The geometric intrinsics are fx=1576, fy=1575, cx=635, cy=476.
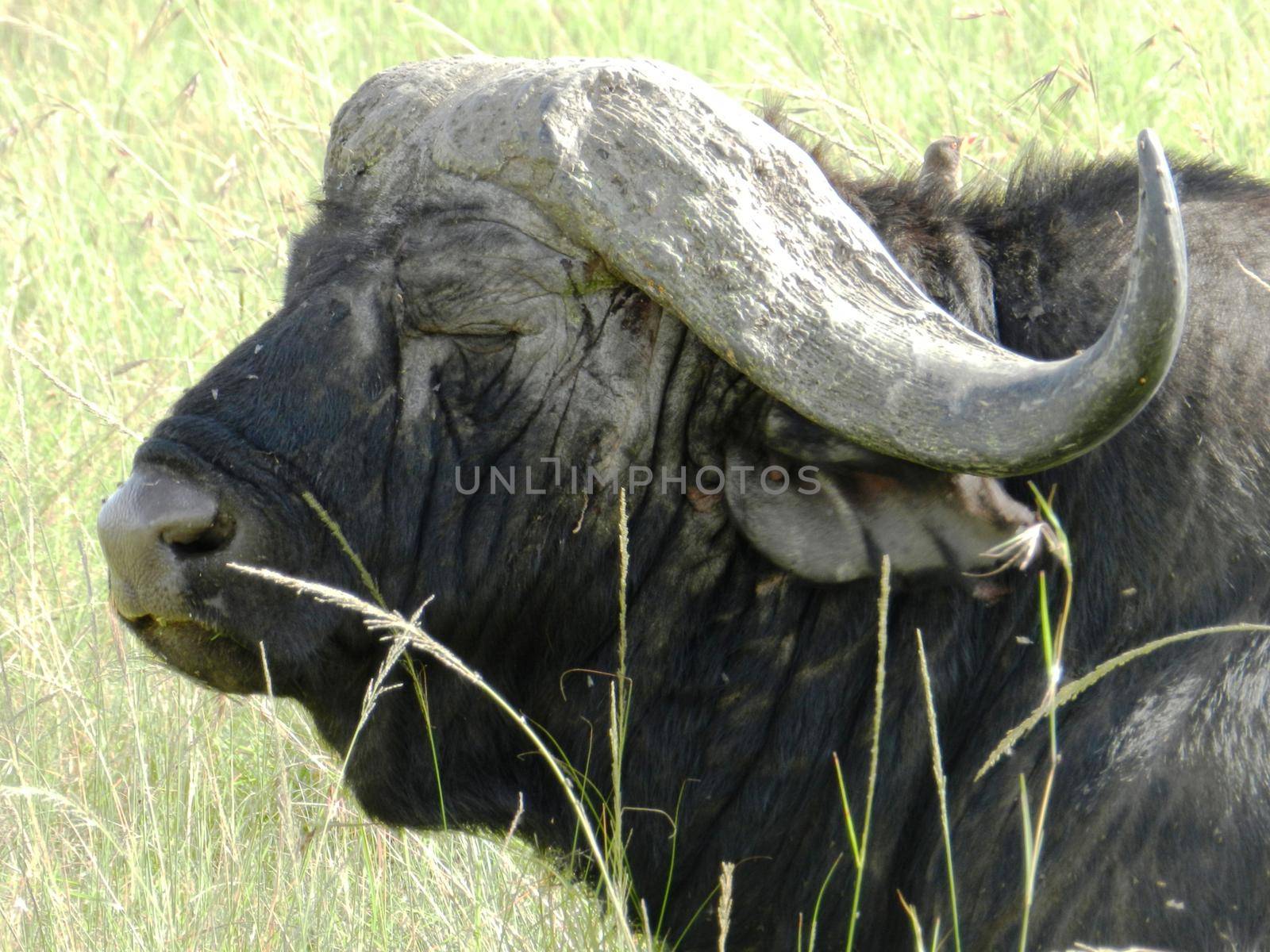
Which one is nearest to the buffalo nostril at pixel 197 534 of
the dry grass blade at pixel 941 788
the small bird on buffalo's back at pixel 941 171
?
the dry grass blade at pixel 941 788

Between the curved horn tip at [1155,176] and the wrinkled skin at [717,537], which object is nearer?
the curved horn tip at [1155,176]

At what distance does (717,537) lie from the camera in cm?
341

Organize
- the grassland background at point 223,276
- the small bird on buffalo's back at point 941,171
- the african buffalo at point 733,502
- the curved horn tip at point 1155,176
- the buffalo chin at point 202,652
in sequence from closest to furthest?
the curved horn tip at point 1155,176 < the african buffalo at point 733,502 < the buffalo chin at point 202,652 < the small bird on buffalo's back at point 941,171 < the grassland background at point 223,276

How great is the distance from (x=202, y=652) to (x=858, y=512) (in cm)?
143

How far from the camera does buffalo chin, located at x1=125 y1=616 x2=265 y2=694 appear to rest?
132 inches

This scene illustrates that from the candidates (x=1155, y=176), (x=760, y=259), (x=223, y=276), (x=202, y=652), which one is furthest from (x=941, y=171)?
(x=223, y=276)

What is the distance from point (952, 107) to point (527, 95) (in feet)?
14.7

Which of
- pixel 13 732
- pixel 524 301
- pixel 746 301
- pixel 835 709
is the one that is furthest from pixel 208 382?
pixel 13 732

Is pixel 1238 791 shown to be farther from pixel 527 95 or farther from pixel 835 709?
pixel 527 95

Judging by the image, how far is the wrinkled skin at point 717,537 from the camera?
314cm

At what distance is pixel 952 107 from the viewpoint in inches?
287

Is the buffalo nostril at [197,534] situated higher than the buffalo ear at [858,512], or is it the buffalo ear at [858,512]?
the buffalo nostril at [197,534]

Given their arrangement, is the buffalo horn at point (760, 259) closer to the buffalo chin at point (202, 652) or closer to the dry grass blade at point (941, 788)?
the dry grass blade at point (941, 788)

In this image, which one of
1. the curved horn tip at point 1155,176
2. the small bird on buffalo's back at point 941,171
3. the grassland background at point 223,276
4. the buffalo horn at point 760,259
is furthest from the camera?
the grassland background at point 223,276
